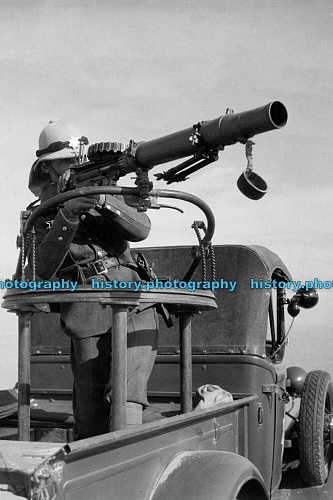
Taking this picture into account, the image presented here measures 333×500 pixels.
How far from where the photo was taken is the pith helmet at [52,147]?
3.35m

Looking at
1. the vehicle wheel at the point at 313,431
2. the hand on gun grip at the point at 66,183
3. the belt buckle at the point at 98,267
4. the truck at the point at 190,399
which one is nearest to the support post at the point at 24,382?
the truck at the point at 190,399

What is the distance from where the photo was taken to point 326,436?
4.45m

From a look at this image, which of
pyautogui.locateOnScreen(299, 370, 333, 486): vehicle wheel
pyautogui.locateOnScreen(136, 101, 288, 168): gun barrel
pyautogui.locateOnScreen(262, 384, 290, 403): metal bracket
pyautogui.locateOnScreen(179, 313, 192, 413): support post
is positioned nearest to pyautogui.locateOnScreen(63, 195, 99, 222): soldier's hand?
pyautogui.locateOnScreen(136, 101, 288, 168): gun barrel

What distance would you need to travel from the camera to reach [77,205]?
2.73 metres

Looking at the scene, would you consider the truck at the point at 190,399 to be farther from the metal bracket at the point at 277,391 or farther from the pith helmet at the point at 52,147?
the pith helmet at the point at 52,147

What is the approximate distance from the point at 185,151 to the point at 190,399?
1492mm

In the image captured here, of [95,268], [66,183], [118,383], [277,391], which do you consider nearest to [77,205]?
[66,183]

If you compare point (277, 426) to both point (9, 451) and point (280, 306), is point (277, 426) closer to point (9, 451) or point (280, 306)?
point (280, 306)

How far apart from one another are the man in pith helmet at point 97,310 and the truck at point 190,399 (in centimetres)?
12

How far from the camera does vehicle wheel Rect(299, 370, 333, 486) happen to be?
405 centimetres

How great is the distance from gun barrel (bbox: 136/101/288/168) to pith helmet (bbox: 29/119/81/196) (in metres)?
1.00

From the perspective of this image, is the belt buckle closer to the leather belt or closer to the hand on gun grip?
the leather belt

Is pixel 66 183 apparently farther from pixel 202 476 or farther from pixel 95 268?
pixel 202 476

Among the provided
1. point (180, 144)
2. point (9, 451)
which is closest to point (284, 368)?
point (180, 144)
